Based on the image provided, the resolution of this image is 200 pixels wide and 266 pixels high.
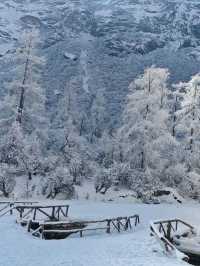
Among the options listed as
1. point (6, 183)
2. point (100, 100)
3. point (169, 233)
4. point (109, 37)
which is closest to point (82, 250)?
point (169, 233)

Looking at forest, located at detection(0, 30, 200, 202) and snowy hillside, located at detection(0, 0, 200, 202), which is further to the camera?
snowy hillside, located at detection(0, 0, 200, 202)

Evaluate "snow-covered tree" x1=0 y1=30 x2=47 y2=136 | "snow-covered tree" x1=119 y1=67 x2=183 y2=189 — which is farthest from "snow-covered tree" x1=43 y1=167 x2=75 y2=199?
"snow-covered tree" x1=0 y1=30 x2=47 y2=136

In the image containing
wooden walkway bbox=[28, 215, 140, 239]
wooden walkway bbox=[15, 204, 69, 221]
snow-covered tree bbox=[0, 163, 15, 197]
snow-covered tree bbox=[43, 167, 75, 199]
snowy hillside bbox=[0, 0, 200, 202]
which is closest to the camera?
wooden walkway bbox=[28, 215, 140, 239]

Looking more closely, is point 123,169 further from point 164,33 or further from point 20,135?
point 164,33

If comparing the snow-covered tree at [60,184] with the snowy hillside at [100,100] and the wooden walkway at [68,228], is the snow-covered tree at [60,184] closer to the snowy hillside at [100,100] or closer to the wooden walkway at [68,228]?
the snowy hillside at [100,100]

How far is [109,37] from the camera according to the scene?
114 meters

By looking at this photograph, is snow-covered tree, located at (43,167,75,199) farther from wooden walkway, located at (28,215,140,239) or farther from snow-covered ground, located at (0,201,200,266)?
snow-covered ground, located at (0,201,200,266)

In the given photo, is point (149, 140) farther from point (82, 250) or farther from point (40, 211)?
point (82, 250)

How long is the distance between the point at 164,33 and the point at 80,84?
3253 centimetres

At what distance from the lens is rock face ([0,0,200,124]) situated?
97375 mm

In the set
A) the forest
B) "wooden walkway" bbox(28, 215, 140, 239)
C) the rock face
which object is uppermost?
the rock face

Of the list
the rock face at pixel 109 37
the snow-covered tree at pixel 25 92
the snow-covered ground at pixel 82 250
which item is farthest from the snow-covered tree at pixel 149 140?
the rock face at pixel 109 37

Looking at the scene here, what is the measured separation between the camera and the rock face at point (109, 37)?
9738 cm

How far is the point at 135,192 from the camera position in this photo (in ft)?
125
